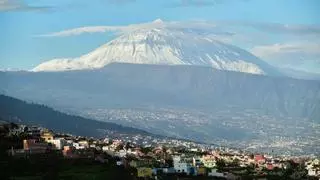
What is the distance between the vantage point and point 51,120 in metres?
89.6

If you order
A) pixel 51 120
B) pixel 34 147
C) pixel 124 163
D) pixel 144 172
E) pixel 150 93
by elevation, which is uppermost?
pixel 150 93

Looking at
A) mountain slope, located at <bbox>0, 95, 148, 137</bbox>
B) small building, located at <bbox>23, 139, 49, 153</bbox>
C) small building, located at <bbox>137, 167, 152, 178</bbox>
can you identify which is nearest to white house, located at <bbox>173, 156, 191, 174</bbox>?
small building, located at <bbox>137, 167, 152, 178</bbox>

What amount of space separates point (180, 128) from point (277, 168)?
82.5m

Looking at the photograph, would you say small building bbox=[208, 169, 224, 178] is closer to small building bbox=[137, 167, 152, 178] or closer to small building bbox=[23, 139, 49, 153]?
small building bbox=[137, 167, 152, 178]

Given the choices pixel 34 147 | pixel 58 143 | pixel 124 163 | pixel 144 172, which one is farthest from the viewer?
pixel 58 143

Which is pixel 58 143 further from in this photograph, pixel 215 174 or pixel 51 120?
pixel 51 120

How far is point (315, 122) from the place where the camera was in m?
140

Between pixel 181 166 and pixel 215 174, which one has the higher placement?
pixel 181 166

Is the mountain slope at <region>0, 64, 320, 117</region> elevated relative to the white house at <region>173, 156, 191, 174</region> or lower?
elevated

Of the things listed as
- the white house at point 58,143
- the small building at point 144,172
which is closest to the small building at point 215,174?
the small building at point 144,172

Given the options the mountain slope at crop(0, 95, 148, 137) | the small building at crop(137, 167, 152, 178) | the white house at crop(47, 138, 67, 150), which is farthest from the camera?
the mountain slope at crop(0, 95, 148, 137)

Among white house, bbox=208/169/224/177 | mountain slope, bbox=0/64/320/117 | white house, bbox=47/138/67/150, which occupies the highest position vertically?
mountain slope, bbox=0/64/320/117

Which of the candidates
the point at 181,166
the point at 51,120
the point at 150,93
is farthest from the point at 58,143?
the point at 150,93

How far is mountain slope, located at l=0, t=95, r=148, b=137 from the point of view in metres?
82.1
